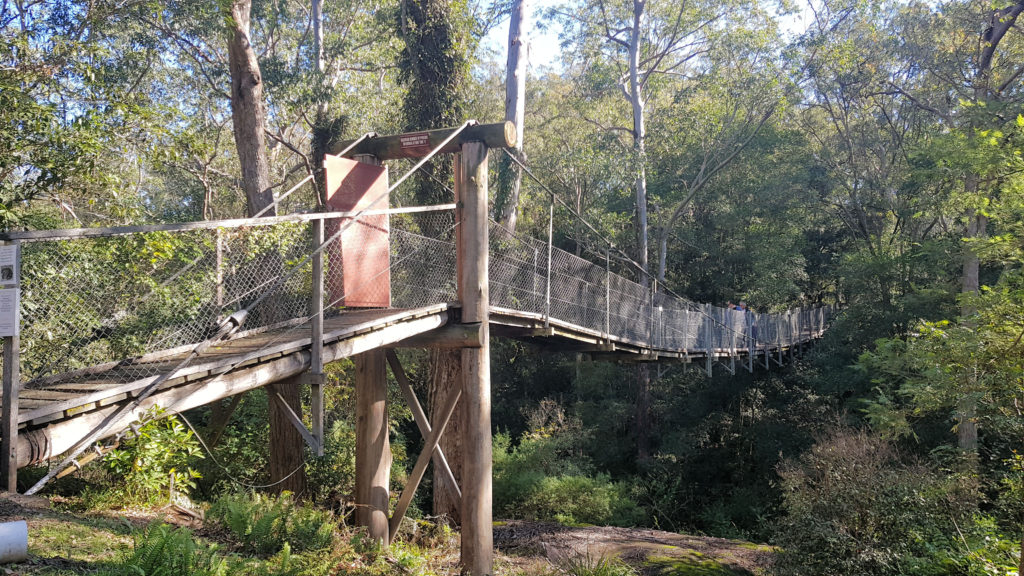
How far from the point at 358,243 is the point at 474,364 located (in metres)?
1.26

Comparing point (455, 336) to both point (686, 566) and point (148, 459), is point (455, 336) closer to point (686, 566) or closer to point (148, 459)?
point (148, 459)

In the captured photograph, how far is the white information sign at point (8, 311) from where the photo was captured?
8.05ft

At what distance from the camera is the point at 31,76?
5.87 metres


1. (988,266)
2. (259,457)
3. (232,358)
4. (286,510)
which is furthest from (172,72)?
(988,266)

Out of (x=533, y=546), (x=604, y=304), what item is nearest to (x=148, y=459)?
(x=533, y=546)

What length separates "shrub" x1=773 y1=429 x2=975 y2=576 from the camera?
A: 568cm

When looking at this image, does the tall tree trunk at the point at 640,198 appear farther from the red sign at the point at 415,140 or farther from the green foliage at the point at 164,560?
the green foliage at the point at 164,560

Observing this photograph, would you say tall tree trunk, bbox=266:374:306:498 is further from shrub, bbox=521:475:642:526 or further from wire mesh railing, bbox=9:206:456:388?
shrub, bbox=521:475:642:526

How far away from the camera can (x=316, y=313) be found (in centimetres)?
377

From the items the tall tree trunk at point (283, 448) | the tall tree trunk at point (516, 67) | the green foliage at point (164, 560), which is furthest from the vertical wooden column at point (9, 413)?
the tall tree trunk at point (516, 67)

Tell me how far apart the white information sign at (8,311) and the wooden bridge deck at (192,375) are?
1.08ft

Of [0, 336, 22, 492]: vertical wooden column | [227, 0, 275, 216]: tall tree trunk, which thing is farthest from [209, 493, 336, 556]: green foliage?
[227, 0, 275, 216]: tall tree trunk

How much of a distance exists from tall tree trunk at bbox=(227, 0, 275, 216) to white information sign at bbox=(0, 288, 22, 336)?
207 inches

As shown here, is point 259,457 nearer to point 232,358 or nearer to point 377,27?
point 232,358
